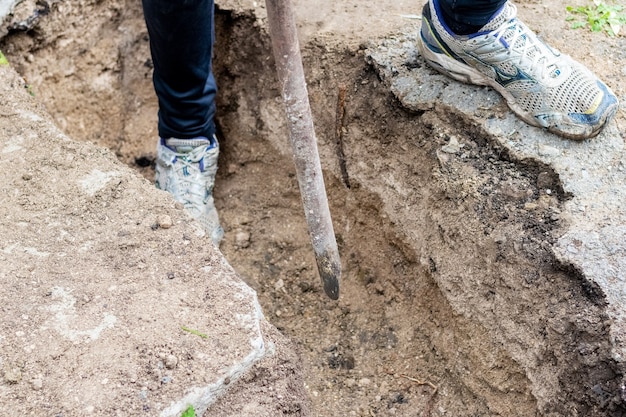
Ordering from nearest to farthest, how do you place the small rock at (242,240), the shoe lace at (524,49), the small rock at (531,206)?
1. the small rock at (531,206)
2. the shoe lace at (524,49)
3. the small rock at (242,240)

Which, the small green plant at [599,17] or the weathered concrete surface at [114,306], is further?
the small green plant at [599,17]

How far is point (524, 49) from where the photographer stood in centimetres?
232

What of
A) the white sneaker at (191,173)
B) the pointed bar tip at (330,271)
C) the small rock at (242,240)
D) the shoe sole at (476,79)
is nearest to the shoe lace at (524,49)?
the shoe sole at (476,79)

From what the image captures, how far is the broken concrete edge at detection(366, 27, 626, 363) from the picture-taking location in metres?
1.97

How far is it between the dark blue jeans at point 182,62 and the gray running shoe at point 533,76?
807mm

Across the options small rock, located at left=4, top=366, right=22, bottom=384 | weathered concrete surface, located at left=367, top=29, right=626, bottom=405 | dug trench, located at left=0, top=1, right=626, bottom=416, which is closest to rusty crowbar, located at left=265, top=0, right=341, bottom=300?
dug trench, located at left=0, top=1, right=626, bottom=416

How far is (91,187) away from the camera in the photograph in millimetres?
2193

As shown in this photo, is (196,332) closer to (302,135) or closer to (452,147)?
(302,135)

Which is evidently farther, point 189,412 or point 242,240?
point 242,240

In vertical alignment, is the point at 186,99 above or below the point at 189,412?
above

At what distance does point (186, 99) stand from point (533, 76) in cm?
120

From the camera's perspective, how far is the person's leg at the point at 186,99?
2240 mm

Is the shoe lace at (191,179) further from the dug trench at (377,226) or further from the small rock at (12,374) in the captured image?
the small rock at (12,374)

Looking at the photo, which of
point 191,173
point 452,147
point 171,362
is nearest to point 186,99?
point 191,173
